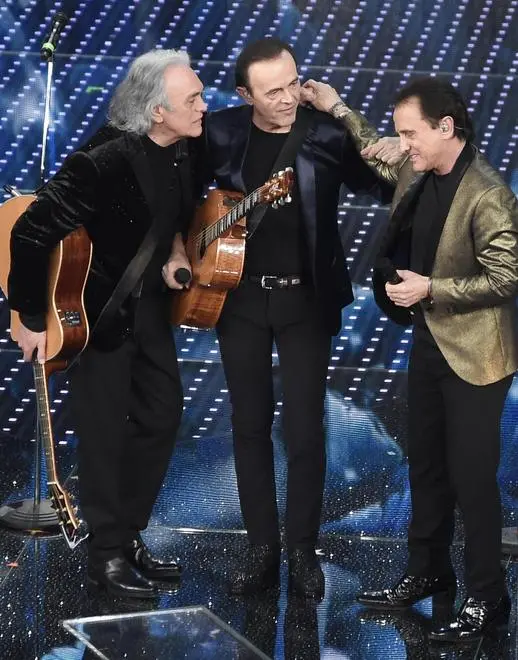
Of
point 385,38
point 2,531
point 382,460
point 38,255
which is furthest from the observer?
point 385,38

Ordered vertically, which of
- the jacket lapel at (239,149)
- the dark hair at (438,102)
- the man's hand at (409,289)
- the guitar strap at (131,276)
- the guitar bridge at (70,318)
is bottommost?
the guitar bridge at (70,318)

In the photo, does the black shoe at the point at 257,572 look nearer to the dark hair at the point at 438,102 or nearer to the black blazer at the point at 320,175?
the black blazer at the point at 320,175

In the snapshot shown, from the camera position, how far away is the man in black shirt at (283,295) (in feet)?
12.7

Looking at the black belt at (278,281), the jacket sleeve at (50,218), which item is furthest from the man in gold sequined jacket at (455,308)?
the jacket sleeve at (50,218)

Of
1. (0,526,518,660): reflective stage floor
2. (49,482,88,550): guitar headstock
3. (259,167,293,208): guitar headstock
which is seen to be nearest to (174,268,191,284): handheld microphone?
(259,167,293,208): guitar headstock

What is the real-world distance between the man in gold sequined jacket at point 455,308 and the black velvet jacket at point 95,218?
0.70 metres

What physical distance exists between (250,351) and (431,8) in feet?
9.83

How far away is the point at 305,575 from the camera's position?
4039mm

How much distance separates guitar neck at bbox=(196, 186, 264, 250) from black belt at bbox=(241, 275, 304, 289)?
0.62 feet

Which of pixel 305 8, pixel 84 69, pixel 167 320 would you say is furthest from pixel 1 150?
pixel 167 320

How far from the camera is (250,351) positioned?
13.1 feet

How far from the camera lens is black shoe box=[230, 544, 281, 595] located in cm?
405

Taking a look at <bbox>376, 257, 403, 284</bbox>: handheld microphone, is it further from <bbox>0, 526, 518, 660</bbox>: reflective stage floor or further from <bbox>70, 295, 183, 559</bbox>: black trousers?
<bbox>0, 526, 518, 660</bbox>: reflective stage floor

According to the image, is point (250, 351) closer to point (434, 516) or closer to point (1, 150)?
point (434, 516)
